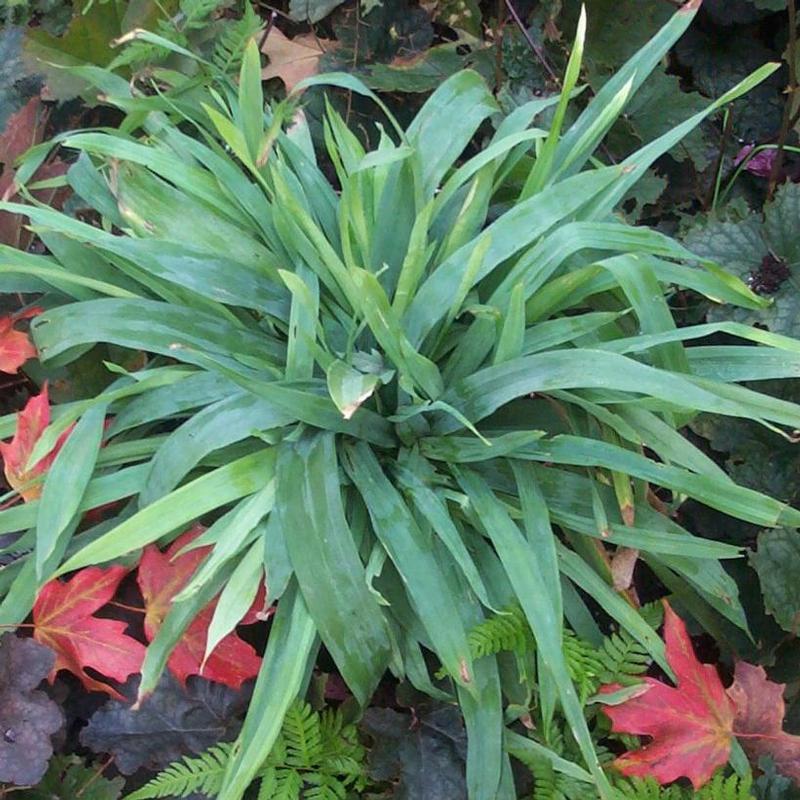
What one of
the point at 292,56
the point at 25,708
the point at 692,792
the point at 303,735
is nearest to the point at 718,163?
the point at 292,56

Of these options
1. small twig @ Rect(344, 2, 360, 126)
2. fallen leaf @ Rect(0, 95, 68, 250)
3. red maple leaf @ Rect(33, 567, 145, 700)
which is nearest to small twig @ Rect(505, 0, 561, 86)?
small twig @ Rect(344, 2, 360, 126)

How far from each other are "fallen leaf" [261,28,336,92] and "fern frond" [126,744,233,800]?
1.00 metres

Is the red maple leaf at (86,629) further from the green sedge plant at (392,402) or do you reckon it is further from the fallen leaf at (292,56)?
the fallen leaf at (292,56)

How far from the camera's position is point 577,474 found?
864mm

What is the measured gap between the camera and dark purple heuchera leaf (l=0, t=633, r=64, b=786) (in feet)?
2.35

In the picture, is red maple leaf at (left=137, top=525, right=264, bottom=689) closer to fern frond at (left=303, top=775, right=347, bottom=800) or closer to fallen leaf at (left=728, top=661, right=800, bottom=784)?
fern frond at (left=303, top=775, right=347, bottom=800)

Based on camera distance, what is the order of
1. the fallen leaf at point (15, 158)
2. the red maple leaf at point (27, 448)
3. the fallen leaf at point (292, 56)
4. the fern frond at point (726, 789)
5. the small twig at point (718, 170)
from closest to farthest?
the fern frond at point (726, 789) < the red maple leaf at point (27, 448) < the fallen leaf at point (15, 158) < the small twig at point (718, 170) < the fallen leaf at point (292, 56)

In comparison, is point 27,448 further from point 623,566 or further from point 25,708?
point 623,566

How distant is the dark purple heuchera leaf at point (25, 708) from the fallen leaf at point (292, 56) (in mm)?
937

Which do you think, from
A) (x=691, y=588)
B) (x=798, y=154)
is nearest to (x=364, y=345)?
(x=691, y=588)

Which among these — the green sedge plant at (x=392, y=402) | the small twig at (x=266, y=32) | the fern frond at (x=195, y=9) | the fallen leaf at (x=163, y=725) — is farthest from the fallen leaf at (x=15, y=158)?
the fallen leaf at (x=163, y=725)

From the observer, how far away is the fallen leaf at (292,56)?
131cm

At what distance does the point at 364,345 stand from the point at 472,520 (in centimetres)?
22

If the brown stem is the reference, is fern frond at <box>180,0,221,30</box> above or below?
above
